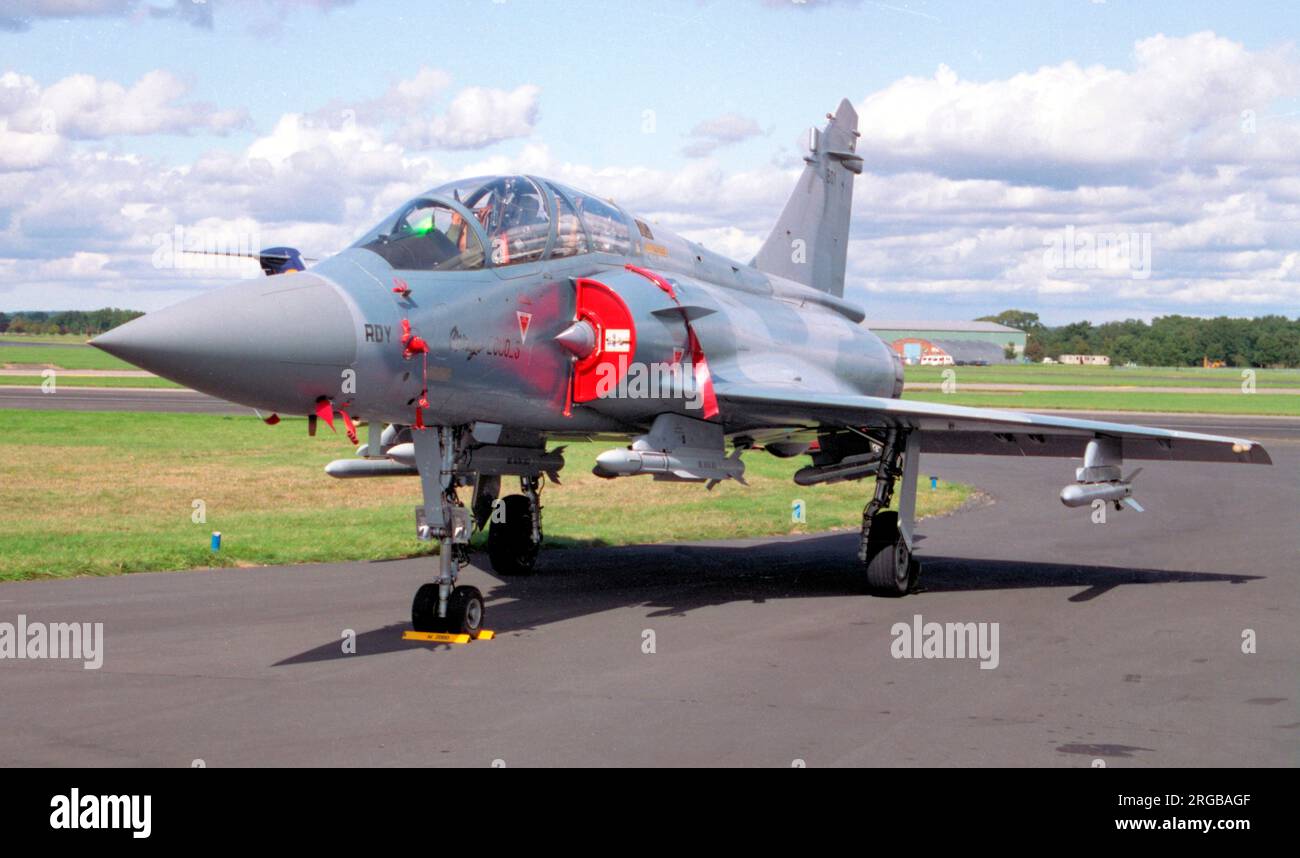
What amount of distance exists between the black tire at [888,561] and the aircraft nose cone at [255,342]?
6.72 metres

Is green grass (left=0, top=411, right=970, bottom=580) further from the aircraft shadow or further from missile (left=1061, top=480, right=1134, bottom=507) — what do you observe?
missile (left=1061, top=480, right=1134, bottom=507)

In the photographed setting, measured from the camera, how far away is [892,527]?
1426cm

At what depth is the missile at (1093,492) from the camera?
13570mm

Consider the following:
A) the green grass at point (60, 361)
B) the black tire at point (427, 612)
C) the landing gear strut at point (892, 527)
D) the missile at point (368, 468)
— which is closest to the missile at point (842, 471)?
the landing gear strut at point (892, 527)

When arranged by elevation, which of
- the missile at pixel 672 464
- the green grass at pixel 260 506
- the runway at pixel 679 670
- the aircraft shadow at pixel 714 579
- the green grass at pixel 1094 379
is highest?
the green grass at pixel 1094 379

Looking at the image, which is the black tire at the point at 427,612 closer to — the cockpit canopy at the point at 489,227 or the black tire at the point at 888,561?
the cockpit canopy at the point at 489,227

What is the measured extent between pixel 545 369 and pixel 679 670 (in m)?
3.23

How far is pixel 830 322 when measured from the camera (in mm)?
16891

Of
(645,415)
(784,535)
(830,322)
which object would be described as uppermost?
(830,322)

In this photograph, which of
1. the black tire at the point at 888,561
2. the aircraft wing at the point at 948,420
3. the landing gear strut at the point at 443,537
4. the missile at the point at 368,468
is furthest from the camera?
the black tire at the point at 888,561

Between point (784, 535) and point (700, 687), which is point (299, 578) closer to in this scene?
point (700, 687)

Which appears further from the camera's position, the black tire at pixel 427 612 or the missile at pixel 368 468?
the missile at pixel 368 468

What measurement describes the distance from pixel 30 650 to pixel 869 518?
8440mm
